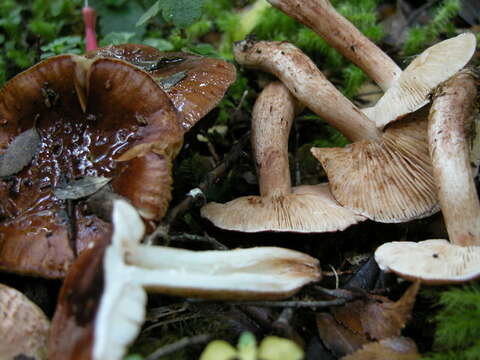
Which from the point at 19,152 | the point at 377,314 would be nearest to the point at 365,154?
the point at 377,314

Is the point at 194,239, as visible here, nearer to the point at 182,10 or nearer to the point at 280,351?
the point at 280,351

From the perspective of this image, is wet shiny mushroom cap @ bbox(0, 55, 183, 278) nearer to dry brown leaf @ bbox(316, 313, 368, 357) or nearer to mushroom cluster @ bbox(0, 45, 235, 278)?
mushroom cluster @ bbox(0, 45, 235, 278)

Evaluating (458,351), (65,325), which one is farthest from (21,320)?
(458,351)

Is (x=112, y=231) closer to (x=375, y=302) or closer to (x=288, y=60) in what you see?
(x=375, y=302)

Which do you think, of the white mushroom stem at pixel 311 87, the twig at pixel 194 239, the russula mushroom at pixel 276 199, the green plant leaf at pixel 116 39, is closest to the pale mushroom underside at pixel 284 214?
the russula mushroom at pixel 276 199

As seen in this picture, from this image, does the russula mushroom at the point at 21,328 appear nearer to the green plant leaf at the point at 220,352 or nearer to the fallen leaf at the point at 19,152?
the fallen leaf at the point at 19,152

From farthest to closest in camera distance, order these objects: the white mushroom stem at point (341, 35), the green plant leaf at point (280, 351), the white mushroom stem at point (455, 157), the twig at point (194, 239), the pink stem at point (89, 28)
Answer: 1. the pink stem at point (89, 28)
2. the white mushroom stem at point (341, 35)
3. the twig at point (194, 239)
4. the white mushroom stem at point (455, 157)
5. the green plant leaf at point (280, 351)
